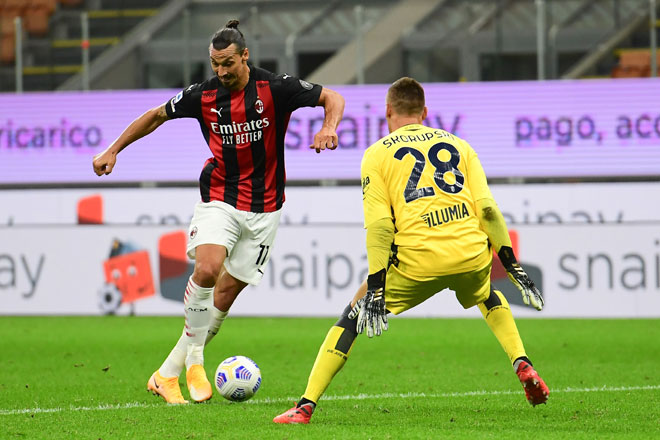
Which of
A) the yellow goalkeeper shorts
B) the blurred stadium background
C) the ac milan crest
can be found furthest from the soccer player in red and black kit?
the blurred stadium background

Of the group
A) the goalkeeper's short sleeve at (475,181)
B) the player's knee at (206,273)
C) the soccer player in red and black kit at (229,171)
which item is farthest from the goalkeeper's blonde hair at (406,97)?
the player's knee at (206,273)

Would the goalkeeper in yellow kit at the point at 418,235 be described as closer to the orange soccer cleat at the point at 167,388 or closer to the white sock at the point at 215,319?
the orange soccer cleat at the point at 167,388

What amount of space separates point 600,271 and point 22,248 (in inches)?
259

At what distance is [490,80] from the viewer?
1670cm

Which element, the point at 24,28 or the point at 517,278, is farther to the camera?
the point at 24,28

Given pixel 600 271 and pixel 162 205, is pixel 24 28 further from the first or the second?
pixel 600 271

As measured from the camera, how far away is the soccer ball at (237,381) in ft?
18.7

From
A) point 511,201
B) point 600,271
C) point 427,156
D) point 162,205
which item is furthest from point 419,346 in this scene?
point 162,205

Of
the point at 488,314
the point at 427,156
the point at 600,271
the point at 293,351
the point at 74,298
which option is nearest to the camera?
the point at 427,156

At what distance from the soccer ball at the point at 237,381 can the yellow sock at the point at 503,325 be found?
131 cm

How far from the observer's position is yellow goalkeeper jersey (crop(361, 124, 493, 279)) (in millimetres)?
4820

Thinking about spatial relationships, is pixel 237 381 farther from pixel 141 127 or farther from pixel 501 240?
pixel 501 240

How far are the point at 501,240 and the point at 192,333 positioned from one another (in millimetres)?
1884

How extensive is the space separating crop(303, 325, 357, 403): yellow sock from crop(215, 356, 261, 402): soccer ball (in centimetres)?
91
